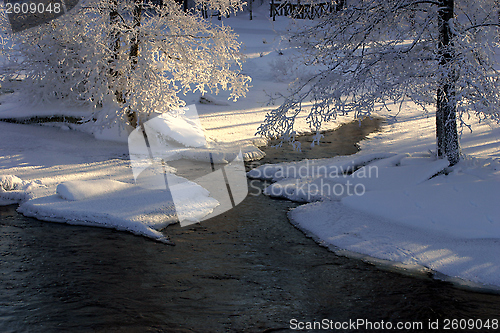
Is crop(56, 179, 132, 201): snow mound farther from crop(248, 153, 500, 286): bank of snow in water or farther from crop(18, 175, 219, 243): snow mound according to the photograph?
crop(248, 153, 500, 286): bank of snow in water

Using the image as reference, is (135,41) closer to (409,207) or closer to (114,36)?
(114,36)

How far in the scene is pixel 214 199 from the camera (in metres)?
8.17

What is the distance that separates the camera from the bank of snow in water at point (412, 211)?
5969mm

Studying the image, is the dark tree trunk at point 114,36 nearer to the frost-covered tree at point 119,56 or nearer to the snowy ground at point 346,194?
the frost-covered tree at point 119,56

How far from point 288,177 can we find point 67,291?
5.59 meters

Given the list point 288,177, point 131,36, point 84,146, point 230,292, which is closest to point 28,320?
point 230,292

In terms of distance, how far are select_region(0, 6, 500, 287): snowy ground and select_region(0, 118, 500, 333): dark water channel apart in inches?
20.5

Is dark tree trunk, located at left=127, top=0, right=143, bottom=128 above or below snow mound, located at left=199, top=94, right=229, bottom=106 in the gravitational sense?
above

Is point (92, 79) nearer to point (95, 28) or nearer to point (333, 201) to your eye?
point (95, 28)

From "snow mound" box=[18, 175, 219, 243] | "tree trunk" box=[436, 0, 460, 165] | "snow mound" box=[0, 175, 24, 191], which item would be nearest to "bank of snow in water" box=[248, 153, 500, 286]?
"tree trunk" box=[436, 0, 460, 165]

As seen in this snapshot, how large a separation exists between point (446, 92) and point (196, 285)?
581 centimetres

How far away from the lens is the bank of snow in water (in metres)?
5.97

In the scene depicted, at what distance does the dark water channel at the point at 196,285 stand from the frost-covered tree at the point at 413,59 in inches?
103

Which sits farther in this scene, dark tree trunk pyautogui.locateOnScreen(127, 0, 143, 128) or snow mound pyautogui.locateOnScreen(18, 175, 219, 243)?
dark tree trunk pyautogui.locateOnScreen(127, 0, 143, 128)
